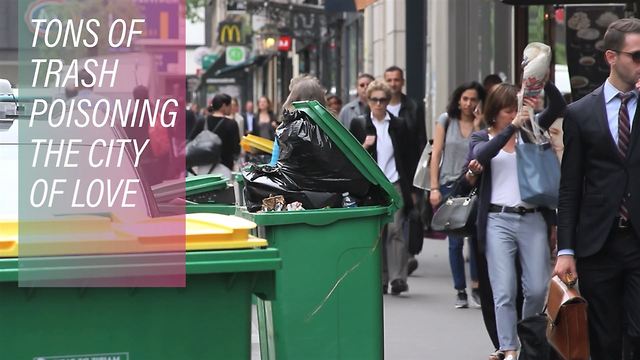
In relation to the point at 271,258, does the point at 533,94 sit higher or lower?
higher

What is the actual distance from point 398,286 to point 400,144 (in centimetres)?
132

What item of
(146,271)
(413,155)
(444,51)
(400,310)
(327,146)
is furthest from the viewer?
(444,51)

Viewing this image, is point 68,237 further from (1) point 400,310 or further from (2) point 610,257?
(1) point 400,310

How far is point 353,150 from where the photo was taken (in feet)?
23.0

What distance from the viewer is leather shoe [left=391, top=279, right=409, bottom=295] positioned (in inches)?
481

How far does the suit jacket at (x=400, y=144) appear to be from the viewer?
12.1m

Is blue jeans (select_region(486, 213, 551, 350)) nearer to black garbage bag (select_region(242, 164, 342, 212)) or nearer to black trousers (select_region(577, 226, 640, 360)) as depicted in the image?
black garbage bag (select_region(242, 164, 342, 212))

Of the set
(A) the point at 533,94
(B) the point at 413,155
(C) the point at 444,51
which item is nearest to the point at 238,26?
(C) the point at 444,51

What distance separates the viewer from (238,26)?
51.6 meters

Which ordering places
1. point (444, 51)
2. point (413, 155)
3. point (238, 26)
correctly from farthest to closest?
point (238, 26) < point (444, 51) < point (413, 155)

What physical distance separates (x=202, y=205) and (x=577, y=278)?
248 cm

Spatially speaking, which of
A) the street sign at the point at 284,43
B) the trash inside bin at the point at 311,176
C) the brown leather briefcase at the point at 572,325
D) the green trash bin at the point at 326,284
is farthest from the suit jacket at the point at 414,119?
the street sign at the point at 284,43

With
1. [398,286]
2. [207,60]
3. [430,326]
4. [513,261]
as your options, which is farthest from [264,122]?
[207,60]

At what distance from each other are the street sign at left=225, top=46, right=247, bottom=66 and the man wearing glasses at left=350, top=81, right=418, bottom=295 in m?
41.7
